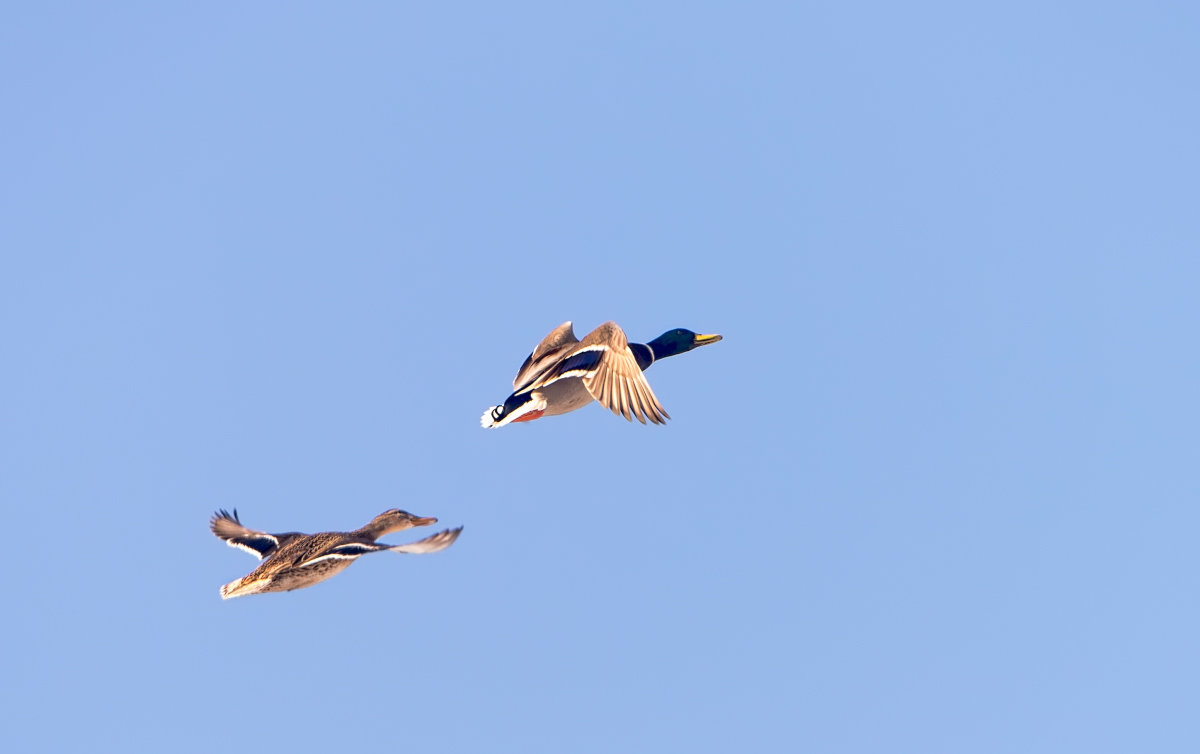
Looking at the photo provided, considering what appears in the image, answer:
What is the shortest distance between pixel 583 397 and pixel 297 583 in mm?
4932

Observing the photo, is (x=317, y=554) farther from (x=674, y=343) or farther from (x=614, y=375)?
(x=674, y=343)

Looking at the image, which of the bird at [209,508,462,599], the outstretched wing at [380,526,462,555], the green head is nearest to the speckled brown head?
the bird at [209,508,462,599]

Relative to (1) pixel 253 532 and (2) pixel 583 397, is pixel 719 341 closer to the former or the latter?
(2) pixel 583 397

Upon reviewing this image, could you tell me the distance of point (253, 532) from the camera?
50.8ft

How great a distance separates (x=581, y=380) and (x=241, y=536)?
4.76 metres

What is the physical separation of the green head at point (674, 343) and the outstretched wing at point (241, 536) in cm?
699

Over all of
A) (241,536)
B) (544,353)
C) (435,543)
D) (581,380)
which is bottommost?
(435,543)

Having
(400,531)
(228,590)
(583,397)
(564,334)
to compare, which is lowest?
(228,590)

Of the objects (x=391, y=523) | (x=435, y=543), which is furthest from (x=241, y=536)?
(x=435, y=543)

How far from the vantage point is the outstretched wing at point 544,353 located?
16.6 metres

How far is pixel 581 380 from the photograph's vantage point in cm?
1608

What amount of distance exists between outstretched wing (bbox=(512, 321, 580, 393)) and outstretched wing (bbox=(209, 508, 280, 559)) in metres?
3.80

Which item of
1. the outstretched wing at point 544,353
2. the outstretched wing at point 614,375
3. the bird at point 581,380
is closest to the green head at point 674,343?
the bird at point 581,380

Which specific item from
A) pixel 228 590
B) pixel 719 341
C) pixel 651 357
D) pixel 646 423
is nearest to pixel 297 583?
pixel 228 590
